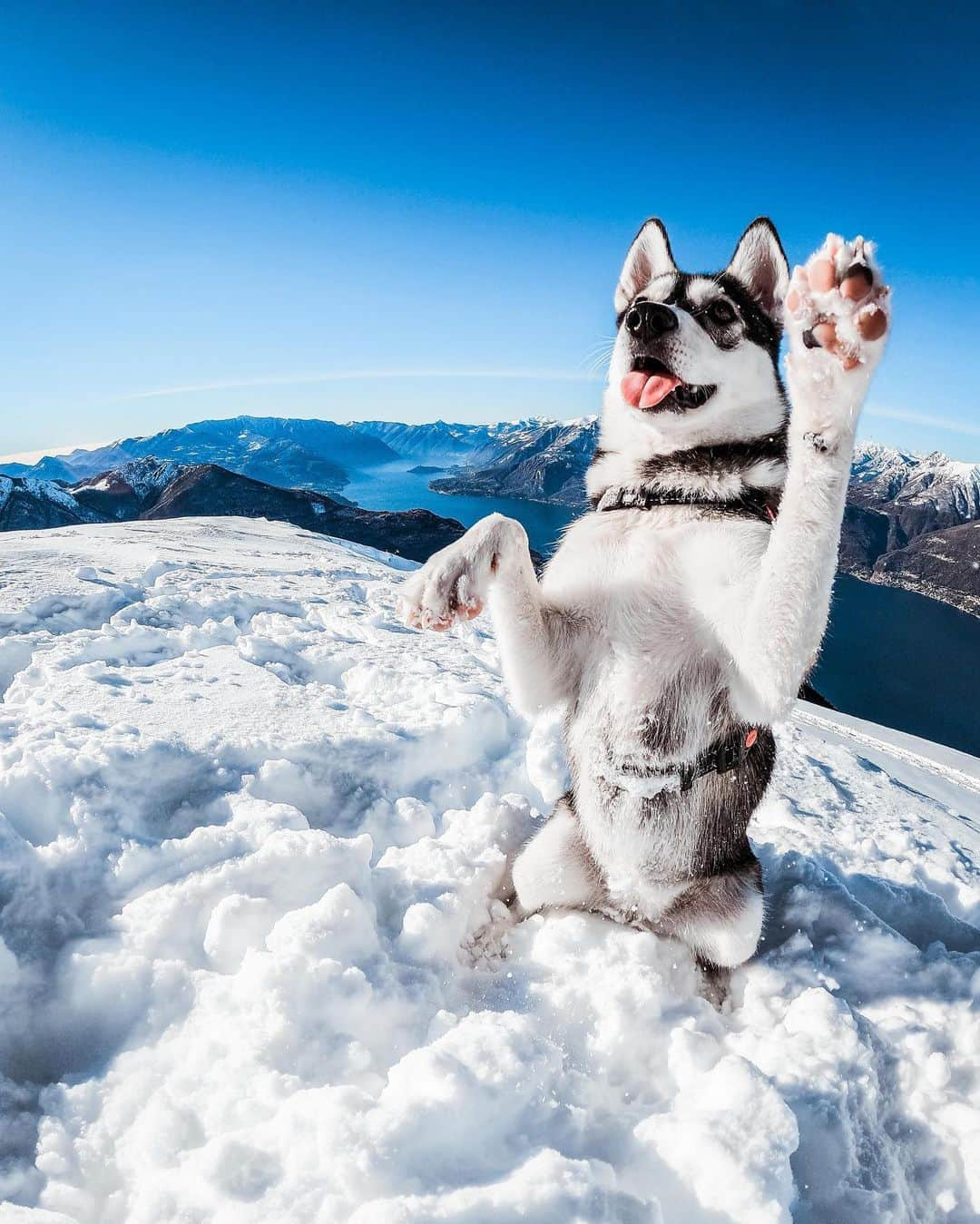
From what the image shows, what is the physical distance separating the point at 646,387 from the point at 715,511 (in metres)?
0.59

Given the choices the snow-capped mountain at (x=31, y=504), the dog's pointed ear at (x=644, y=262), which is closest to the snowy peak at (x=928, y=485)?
the snow-capped mountain at (x=31, y=504)

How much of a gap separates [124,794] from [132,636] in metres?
2.62

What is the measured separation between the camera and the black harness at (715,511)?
237cm

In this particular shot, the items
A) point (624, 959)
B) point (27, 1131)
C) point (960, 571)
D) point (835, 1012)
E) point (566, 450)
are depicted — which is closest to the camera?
point (27, 1131)

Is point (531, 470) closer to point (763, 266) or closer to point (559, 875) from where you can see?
point (763, 266)

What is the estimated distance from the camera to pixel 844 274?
5.05ft

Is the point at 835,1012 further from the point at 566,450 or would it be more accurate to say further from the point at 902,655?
the point at 566,450

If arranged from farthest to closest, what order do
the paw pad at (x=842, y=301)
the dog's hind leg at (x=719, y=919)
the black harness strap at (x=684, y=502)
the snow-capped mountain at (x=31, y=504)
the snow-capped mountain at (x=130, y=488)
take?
1. the snow-capped mountain at (x=130, y=488)
2. the snow-capped mountain at (x=31, y=504)
3. the dog's hind leg at (x=719, y=919)
4. the black harness strap at (x=684, y=502)
5. the paw pad at (x=842, y=301)

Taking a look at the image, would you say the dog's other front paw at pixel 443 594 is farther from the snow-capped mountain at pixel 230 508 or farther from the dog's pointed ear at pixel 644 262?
the snow-capped mountain at pixel 230 508

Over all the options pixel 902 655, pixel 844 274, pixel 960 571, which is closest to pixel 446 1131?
pixel 844 274

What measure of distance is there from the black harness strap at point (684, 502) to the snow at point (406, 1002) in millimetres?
1851

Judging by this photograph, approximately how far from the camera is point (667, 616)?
2.35 m

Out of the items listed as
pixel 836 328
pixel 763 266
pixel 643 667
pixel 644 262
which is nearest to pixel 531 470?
pixel 644 262

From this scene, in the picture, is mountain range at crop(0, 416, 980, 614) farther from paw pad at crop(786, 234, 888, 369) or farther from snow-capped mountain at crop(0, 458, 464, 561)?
paw pad at crop(786, 234, 888, 369)
